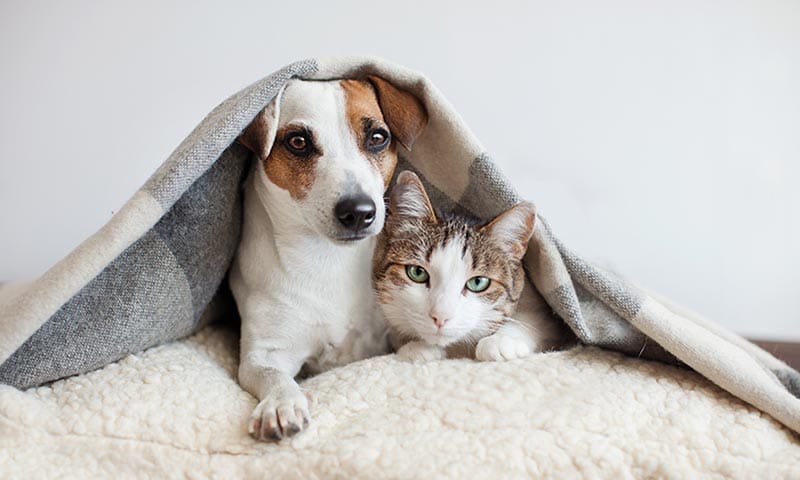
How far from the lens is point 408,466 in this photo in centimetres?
95

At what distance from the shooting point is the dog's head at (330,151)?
3.83ft

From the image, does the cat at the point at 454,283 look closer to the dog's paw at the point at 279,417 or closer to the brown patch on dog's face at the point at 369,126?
the brown patch on dog's face at the point at 369,126

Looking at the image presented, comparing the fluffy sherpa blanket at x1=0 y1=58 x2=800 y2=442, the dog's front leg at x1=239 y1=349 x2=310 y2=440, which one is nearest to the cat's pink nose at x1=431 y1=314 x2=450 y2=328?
the fluffy sherpa blanket at x1=0 y1=58 x2=800 y2=442

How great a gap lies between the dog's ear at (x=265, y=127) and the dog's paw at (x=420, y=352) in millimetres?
415

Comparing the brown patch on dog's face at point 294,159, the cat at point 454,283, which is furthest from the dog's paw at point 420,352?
the brown patch on dog's face at point 294,159

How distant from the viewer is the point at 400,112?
1300mm

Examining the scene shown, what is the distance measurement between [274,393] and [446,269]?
350mm

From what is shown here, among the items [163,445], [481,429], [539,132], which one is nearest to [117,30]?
[539,132]

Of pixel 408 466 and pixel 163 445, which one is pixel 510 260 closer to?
pixel 408 466

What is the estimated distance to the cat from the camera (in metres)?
1.21

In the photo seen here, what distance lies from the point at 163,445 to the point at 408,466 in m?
0.36

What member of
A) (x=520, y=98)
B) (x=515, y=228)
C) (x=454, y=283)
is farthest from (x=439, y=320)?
(x=520, y=98)

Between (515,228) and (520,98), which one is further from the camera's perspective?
(520,98)

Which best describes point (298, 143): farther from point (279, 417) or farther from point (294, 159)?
point (279, 417)
